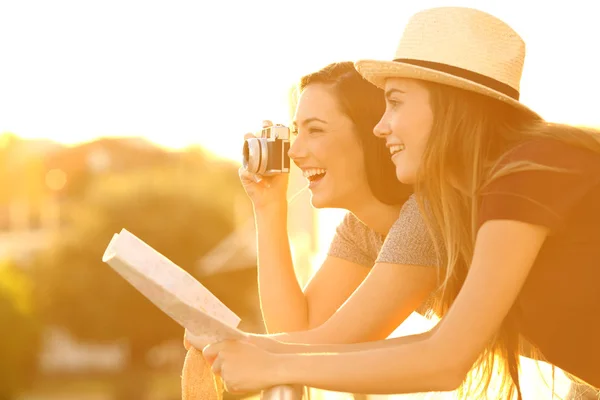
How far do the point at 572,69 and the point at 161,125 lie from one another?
183ft

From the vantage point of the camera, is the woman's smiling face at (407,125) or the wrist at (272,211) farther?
the wrist at (272,211)

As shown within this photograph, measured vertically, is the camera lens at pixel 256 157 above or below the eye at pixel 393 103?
below

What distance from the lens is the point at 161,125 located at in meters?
61.8

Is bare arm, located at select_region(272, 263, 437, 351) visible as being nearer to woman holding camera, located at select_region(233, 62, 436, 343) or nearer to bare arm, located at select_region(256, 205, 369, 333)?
woman holding camera, located at select_region(233, 62, 436, 343)

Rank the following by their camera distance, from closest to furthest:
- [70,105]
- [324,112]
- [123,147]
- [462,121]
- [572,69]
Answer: [462,121], [324,112], [572,69], [123,147], [70,105]

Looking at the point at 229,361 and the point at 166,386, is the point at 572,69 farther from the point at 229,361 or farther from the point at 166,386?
the point at 166,386

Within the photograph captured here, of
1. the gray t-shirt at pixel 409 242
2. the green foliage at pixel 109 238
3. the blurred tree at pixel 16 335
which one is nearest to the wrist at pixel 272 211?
the gray t-shirt at pixel 409 242

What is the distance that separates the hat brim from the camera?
98.3 inches

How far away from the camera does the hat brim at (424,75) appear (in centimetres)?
250

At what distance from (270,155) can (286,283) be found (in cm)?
39

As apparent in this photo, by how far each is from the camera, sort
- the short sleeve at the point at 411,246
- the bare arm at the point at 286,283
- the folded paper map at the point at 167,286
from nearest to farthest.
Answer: the folded paper map at the point at 167,286
the short sleeve at the point at 411,246
the bare arm at the point at 286,283

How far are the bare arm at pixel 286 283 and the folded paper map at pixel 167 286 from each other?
120 centimetres

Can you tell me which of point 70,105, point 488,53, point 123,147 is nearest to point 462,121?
point 488,53

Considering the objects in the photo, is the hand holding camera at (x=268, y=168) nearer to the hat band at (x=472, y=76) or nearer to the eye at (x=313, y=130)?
the eye at (x=313, y=130)
